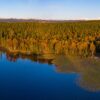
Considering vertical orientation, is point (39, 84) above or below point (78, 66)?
below

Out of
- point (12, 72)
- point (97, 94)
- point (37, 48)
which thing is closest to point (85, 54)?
point (37, 48)

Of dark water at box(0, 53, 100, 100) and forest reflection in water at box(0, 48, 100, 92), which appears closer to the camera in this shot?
dark water at box(0, 53, 100, 100)

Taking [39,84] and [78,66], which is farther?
[78,66]

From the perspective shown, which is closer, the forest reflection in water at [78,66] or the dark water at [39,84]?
the dark water at [39,84]

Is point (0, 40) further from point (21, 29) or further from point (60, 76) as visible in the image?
point (60, 76)
